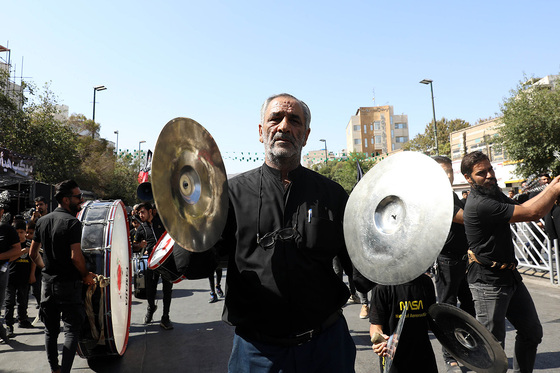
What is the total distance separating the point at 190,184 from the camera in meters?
1.77

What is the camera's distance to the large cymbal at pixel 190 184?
1.57 m

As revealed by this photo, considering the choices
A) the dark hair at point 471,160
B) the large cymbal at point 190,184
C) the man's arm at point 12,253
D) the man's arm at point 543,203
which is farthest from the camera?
the man's arm at point 12,253

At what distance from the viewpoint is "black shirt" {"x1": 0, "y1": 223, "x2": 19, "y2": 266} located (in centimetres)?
551

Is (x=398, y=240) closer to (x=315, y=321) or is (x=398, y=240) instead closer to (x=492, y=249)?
(x=315, y=321)

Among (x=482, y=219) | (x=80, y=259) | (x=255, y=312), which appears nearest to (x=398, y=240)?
(x=255, y=312)

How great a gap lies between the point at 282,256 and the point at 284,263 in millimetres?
33

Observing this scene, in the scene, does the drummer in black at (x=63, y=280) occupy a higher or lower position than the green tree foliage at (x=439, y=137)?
lower

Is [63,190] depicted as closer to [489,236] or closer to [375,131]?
[489,236]

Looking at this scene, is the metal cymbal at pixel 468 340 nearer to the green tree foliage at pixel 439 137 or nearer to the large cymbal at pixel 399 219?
the large cymbal at pixel 399 219

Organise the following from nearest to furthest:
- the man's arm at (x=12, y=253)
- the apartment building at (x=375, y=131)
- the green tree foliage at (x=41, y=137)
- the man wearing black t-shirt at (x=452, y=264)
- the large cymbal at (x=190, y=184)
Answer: the large cymbal at (x=190, y=184), the man wearing black t-shirt at (x=452, y=264), the man's arm at (x=12, y=253), the green tree foliage at (x=41, y=137), the apartment building at (x=375, y=131)

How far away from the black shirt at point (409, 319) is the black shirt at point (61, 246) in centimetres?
303

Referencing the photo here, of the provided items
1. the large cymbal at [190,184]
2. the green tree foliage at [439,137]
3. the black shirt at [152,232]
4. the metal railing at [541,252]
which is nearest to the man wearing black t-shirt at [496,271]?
the large cymbal at [190,184]

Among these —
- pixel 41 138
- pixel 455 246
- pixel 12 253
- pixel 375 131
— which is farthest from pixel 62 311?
pixel 375 131

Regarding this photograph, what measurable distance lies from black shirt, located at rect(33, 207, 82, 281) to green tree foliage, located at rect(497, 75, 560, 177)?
63.3 ft
